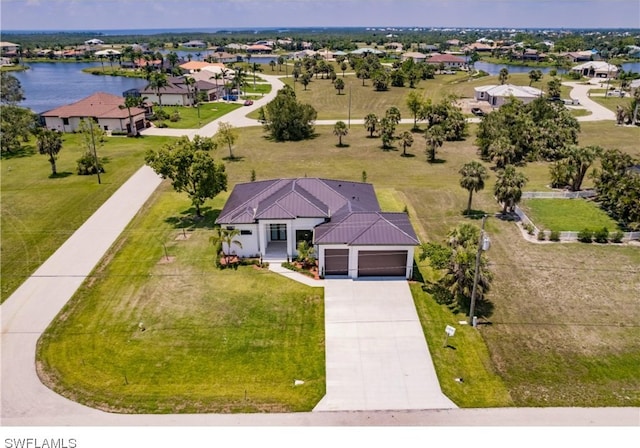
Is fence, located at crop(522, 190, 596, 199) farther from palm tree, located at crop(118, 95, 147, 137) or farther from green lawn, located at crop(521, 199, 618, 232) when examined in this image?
palm tree, located at crop(118, 95, 147, 137)

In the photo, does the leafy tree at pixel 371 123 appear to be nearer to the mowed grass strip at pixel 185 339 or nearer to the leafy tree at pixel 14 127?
the mowed grass strip at pixel 185 339

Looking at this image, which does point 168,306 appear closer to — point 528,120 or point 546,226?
point 546,226

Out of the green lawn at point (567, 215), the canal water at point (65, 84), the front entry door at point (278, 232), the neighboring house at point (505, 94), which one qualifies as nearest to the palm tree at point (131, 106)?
the canal water at point (65, 84)

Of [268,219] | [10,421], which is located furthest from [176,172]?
[10,421]

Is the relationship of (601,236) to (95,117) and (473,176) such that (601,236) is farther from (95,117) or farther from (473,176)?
(95,117)

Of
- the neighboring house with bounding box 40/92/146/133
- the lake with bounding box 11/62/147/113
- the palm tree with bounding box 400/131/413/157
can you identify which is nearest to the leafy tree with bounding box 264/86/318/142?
the palm tree with bounding box 400/131/413/157

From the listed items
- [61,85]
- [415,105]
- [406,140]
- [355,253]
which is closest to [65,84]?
[61,85]
